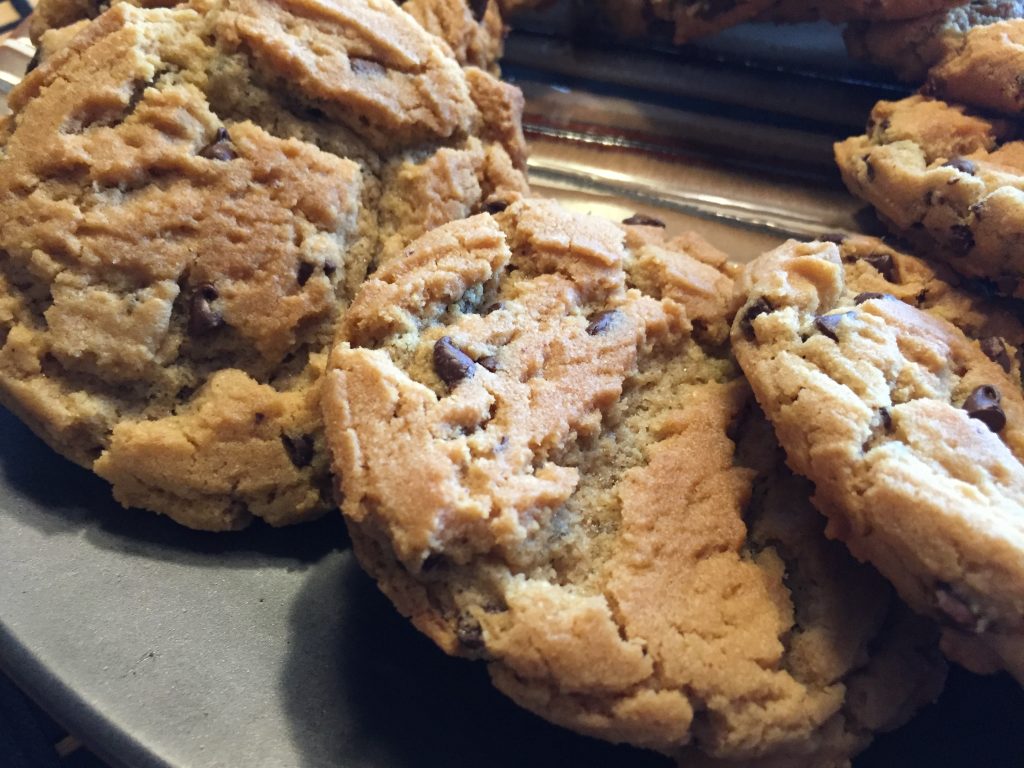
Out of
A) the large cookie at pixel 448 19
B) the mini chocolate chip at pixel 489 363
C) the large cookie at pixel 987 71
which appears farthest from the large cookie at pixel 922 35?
the mini chocolate chip at pixel 489 363

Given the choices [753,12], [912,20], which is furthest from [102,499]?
[912,20]

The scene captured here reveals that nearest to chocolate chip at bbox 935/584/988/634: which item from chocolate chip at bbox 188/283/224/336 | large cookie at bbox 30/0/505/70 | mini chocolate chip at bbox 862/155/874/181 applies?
mini chocolate chip at bbox 862/155/874/181

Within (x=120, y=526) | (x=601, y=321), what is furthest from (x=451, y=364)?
(x=120, y=526)

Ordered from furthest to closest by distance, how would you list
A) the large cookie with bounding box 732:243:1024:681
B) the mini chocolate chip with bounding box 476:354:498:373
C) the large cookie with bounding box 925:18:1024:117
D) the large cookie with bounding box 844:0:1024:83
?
the large cookie with bounding box 844:0:1024:83 → the large cookie with bounding box 925:18:1024:117 → the mini chocolate chip with bounding box 476:354:498:373 → the large cookie with bounding box 732:243:1024:681

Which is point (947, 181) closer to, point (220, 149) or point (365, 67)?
point (365, 67)

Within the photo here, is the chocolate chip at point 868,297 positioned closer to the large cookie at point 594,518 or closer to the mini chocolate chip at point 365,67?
the large cookie at point 594,518

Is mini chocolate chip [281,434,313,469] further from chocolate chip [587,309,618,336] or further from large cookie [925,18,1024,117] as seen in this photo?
large cookie [925,18,1024,117]

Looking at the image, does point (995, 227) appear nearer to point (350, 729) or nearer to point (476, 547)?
point (476, 547)
